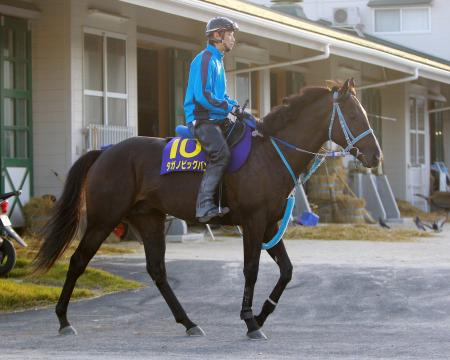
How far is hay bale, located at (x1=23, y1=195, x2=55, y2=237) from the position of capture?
1597 centimetres

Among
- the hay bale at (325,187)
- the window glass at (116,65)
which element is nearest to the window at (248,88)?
the hay bale at (325,187)

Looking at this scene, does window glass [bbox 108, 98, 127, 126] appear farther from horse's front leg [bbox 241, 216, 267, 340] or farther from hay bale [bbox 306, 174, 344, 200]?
horse's front leg [bbox 241, 216, 267, 340]

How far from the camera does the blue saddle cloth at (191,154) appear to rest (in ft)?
30.3

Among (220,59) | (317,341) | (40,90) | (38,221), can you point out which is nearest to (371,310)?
(317,341)

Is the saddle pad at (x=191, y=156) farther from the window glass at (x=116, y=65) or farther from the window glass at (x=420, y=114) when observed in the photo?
the window glass at (x=420, y=114)

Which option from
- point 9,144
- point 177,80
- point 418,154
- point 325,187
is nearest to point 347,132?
point 9,144

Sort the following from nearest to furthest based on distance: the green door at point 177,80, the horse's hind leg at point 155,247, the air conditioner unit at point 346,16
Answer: the horse's hind leg at point 155,247 → the green door at point 177,80 → the air conditioner unit at point 346,16

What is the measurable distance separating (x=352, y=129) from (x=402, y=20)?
32201 mm

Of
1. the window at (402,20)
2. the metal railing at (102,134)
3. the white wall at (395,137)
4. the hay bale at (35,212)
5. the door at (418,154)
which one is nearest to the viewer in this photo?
the hay bale at (35,212)

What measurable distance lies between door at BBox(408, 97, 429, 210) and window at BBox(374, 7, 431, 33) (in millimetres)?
8891

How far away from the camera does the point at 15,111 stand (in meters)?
16.7

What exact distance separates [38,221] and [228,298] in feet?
17.3

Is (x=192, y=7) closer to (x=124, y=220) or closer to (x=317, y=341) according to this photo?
(x=124, y=220)

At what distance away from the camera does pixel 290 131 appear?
943 centimetres
